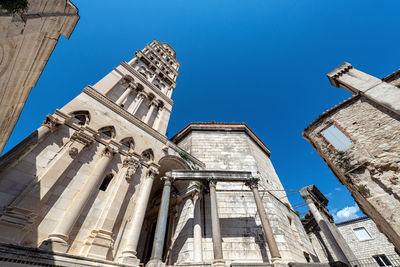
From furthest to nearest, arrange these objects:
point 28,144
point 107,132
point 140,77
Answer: point 140,77
point 107,132
point 28,144

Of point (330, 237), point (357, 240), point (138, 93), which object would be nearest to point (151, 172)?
point (138, 93)

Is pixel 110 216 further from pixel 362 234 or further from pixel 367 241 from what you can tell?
pixel 362 234

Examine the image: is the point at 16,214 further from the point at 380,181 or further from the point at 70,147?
the point at 380,181

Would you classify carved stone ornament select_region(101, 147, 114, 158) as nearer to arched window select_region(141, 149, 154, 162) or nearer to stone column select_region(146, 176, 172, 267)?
arched window select_region(141, 149, 154, 162)

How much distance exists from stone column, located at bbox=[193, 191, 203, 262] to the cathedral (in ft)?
0.16

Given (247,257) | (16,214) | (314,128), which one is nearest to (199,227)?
(247,257)

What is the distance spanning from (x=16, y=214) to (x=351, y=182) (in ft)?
44.1

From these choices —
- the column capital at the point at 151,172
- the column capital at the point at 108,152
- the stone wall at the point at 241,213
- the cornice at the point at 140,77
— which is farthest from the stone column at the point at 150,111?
the column capital at the point at 108,152

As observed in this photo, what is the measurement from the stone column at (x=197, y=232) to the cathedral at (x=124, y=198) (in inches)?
2.0

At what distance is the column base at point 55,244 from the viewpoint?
4.69m

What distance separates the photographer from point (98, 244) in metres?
5.80

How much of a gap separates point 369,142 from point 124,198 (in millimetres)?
12636

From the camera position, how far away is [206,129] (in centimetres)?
1560

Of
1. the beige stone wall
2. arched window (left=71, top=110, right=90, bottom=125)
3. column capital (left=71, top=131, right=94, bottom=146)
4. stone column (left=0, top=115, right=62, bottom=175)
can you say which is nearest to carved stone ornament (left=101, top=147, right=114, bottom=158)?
column capital (left=71, top=131, right=94, bottom=146)
